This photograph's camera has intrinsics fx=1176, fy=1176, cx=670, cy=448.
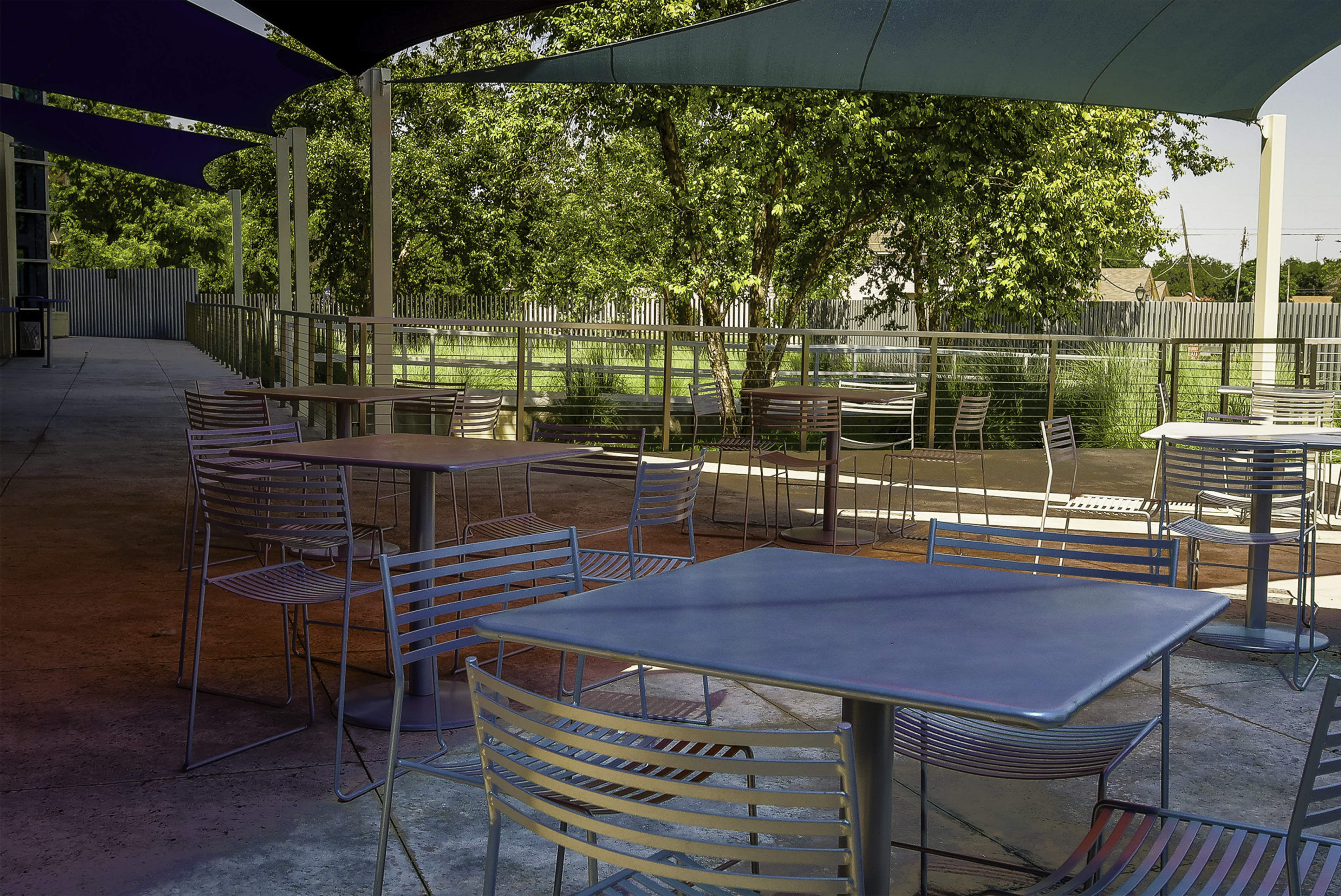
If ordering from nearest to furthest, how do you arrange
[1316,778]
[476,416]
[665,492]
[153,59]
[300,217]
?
[1316,778] → [665,492] → [476,416] → [153,59] → [300,217]

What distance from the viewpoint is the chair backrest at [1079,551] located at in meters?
2.53

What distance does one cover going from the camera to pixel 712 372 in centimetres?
1288

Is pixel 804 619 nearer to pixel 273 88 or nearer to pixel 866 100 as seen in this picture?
pixel 273 88

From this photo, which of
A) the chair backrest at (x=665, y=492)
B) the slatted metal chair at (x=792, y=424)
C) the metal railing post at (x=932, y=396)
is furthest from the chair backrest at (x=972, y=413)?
the chair backrest at (x=665, y=492)

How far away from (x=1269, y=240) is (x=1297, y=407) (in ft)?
12.0

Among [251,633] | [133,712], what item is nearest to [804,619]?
[133,712]

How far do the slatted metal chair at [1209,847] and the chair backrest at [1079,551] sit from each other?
0.59 meters

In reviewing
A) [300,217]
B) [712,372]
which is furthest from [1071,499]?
[300,217]

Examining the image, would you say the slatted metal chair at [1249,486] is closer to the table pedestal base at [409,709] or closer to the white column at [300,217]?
the table pedestal base at [409,709]

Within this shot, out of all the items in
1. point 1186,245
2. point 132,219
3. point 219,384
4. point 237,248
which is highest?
point 1186,245

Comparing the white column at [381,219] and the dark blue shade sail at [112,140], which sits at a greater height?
the dark blue shade sail at [112,140]

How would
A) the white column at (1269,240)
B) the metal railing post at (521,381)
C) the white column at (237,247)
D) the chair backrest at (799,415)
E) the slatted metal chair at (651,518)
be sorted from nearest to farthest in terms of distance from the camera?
the slatted metal chair at (651,518)
the chair backrest at (799,415)
the metal railing post at (521,381)
the white column at (1269,240)
the white column at (237,247)

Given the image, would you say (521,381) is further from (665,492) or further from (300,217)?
(300,217)

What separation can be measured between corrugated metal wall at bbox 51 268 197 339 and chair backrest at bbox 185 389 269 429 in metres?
30.9
